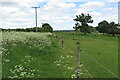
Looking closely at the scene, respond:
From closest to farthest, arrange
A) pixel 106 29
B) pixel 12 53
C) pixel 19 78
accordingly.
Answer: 1. pixel 19 78
2. pixel 12 53
3. pixel 106 29

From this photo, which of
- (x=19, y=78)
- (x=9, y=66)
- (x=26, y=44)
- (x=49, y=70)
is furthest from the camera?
(x=26, y=44)

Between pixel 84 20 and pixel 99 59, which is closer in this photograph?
pixel 99 59

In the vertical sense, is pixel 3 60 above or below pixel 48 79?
above

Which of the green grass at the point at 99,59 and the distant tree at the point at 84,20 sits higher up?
the distant tree at the point at 84,20

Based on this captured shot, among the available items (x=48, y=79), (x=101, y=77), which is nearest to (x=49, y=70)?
(x=48, y=79)

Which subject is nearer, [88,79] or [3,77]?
[3,77]

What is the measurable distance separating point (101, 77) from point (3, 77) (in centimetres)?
457

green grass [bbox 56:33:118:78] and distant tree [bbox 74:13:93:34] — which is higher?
distant tree [bbox 74:13:93:34]

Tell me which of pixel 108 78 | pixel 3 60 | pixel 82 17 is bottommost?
pixel 108 78

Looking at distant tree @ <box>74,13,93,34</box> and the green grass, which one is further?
distant tree @ <box>74,13,93,34</box>

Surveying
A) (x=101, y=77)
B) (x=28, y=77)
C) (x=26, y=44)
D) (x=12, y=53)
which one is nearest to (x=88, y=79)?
(x=101, y=77)

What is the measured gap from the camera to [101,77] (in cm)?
998

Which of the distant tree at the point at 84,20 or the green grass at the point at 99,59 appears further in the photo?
the distant tree at the point at 84,20

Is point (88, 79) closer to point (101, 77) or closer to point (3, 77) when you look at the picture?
point (101, 77)
